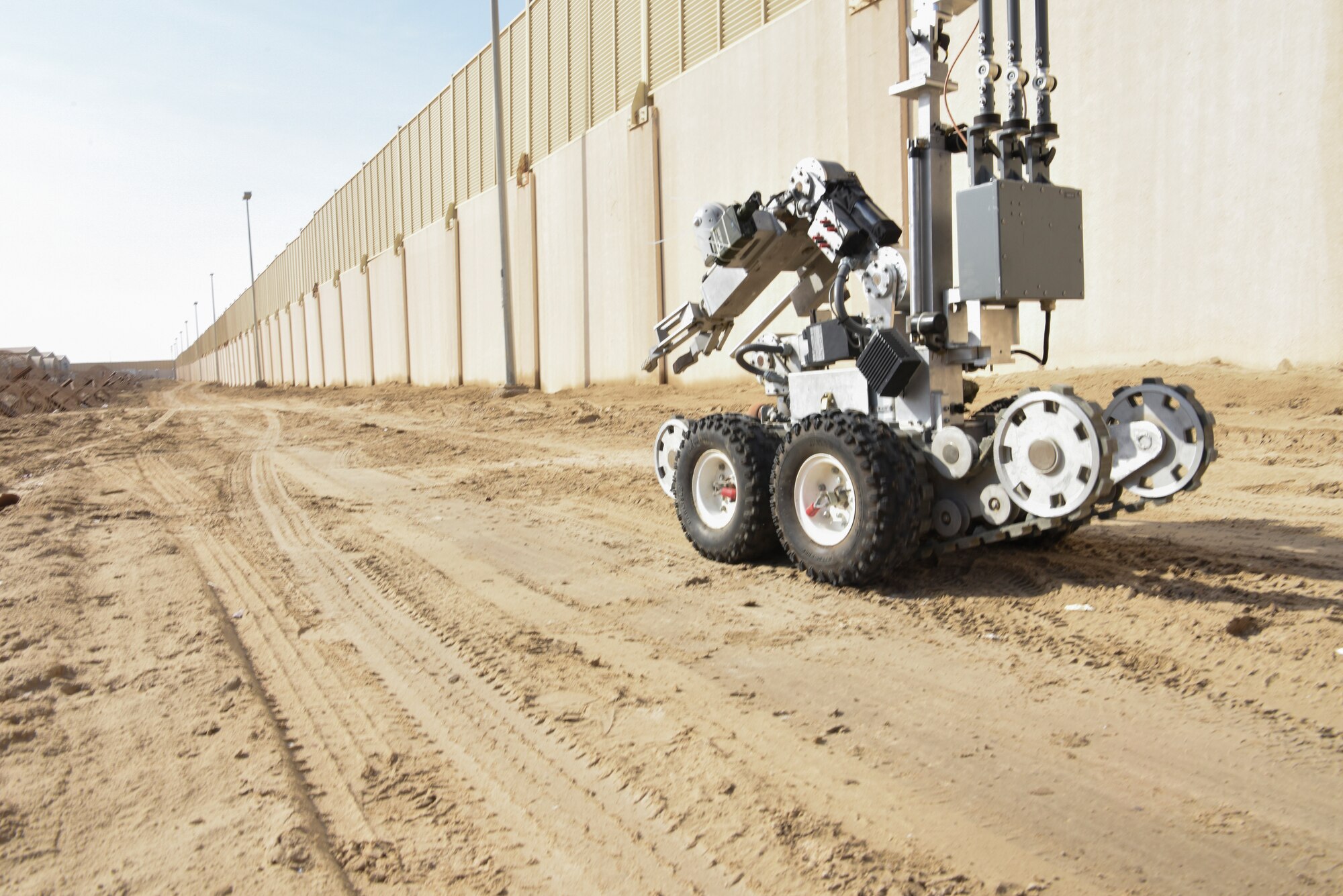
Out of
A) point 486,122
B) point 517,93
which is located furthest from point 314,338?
point 517,93

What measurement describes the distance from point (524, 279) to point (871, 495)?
25.2m

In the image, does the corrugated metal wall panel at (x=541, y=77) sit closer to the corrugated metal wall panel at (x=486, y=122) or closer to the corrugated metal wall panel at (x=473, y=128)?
the corrugated metal wall panel at (x=486, y=122)

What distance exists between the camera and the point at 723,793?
3.13 metres

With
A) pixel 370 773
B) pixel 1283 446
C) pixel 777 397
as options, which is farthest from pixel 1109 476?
pixel 1283 446

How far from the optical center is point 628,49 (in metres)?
23.2

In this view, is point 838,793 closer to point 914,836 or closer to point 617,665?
point 914,836

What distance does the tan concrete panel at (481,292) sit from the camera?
3178 centimetres

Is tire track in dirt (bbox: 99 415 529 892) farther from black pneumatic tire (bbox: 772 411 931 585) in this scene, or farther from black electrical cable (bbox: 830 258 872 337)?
black electrical cable (bbox: 830 258 872 337)

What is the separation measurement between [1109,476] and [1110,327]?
29.3 feet

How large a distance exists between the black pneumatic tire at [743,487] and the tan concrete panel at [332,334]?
5176cm

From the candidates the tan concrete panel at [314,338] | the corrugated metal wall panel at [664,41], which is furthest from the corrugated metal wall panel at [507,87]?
the tan concrete panel at [314,338]

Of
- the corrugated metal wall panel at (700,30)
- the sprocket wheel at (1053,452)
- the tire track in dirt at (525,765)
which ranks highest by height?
the corrugated metal wall panel at (700,30)

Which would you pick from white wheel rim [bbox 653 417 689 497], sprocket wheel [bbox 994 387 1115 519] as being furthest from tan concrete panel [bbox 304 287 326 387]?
sprocket wheel [bbox 994 387 1115 519]

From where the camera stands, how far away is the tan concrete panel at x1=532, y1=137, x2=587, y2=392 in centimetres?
2550
